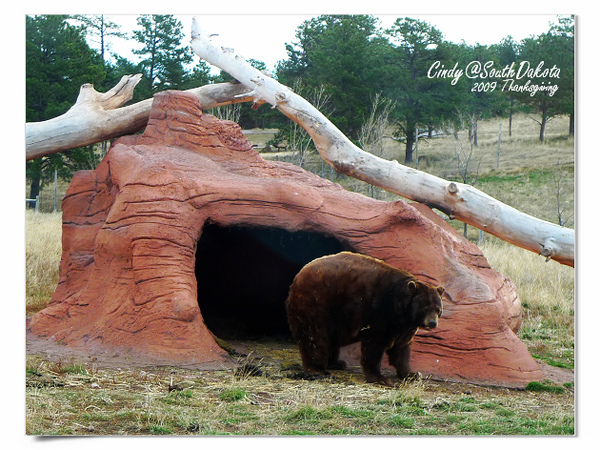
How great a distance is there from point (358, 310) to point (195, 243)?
2.28m

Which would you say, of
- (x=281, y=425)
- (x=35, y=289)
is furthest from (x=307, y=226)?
(x=35, y=289)

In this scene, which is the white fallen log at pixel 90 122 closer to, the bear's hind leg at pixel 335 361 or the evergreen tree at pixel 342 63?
the evergreen tree at pixel 342 63

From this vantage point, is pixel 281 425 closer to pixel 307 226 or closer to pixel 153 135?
pixel 307 226

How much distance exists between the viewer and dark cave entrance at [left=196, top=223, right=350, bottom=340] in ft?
38.1

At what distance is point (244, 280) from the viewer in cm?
1213

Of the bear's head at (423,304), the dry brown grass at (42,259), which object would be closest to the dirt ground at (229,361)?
the bear's head at (423,304)

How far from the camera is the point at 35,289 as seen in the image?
42.8 feet

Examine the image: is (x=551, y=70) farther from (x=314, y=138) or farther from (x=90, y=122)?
(x=90, y=122)

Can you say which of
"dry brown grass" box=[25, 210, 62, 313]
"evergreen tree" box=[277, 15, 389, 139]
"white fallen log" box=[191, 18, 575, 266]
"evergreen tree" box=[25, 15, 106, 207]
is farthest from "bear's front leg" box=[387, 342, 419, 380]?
A: "dry brown grass" box=[25, 210, 62, 313]

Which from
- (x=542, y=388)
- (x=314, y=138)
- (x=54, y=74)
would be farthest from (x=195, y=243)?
(x=542, y=388)

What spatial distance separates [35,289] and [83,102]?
3.74 m

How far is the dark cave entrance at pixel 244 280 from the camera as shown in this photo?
457 inches

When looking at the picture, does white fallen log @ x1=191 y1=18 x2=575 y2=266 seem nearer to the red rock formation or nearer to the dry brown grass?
the red rock formation

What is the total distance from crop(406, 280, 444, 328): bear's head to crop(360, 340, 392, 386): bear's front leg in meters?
0.56
